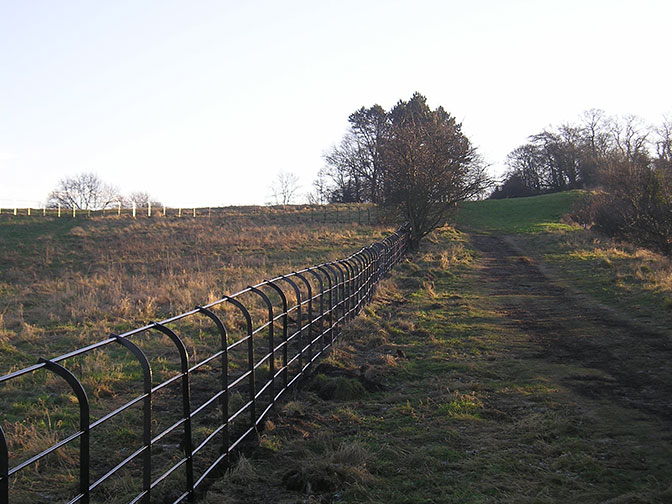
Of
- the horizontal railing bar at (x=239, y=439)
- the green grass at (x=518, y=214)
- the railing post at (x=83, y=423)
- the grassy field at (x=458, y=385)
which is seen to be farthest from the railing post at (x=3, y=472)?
the green grass at (x=518, y=214)

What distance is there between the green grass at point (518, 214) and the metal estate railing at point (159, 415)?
36.2 metres

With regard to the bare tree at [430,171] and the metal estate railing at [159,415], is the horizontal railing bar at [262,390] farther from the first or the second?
the bare tree at [430,171]

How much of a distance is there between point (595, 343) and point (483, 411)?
458 centimetres

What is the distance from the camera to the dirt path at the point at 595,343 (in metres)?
7.55

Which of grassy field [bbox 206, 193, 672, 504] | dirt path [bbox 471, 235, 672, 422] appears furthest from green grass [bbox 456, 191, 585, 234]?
grassy field [bbox 206, 193, 672, 504]

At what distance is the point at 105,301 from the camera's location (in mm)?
15188

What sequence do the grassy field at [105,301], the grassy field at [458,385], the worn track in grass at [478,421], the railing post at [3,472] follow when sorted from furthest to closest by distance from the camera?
the grassy field at [105,301], the grassy field at [458,385], the worn track in grass at [478,421], the railing post at [3,472]

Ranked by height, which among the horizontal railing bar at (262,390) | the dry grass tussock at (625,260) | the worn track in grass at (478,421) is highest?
the dry grass tussock at (625,260)

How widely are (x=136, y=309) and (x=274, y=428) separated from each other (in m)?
7.71

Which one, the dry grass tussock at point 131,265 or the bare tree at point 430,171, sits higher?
the bare tree at point 430,171

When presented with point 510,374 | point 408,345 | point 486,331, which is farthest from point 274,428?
point 486,331

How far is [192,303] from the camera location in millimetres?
13820

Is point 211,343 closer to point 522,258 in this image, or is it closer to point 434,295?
point 434,295

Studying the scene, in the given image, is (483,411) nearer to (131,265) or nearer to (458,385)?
(458,385)
